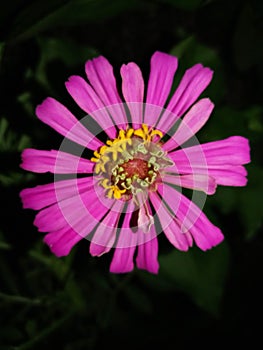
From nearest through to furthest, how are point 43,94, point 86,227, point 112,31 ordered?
1. point 86,227
2. point 43,94
3. point 112,31

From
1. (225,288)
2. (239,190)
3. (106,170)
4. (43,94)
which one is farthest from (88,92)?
(225,288)

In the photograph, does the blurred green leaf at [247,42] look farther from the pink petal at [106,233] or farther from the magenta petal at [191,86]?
the pink petal at [106,233]

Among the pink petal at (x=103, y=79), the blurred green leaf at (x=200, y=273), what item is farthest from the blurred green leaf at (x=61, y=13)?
the blurred green leaf at (x=200, y=273)

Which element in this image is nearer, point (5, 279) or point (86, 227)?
point (86, 227)

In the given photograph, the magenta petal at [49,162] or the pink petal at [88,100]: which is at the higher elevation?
the pink petal at [88,100]

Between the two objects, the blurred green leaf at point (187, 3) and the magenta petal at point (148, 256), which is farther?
the blurred green leaf at point (187, 3)

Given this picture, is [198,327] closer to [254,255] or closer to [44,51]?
[254,255]

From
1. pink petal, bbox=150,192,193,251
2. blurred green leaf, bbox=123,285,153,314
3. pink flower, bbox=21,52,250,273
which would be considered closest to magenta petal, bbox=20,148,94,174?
pink flower, bbox=21,52,250,273

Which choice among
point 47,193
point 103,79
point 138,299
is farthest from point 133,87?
point 138,299
